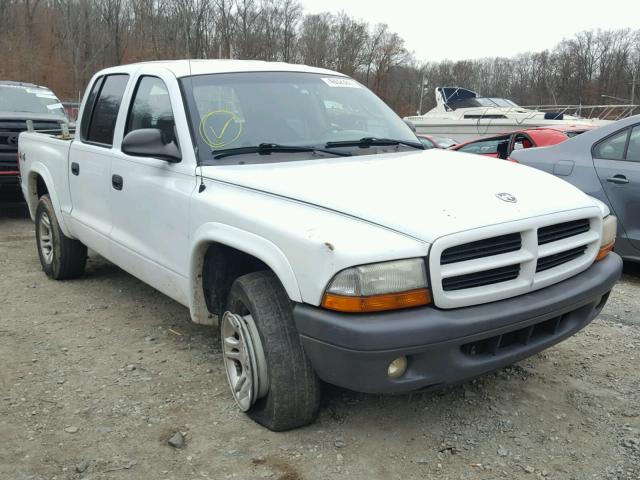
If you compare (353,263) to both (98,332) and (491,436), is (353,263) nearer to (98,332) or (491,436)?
(491,436)

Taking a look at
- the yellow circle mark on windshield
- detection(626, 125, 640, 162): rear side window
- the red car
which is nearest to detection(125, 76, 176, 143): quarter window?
the yellow circle mark on windshield

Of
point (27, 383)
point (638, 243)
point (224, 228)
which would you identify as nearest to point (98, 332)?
point (27, 383)

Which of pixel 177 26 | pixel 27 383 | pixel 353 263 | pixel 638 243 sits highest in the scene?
pixel 177 26

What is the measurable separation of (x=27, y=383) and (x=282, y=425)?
1.62 meters

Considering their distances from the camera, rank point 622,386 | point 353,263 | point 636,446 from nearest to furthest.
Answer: point 353,263, point 636,446, point 622,386

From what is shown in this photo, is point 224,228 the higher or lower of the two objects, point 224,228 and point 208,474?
the higher

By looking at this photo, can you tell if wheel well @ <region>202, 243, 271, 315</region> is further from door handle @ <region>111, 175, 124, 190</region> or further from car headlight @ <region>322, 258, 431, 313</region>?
door handle @ <region>111, 175, 124, 190</region>

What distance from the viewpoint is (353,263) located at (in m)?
2.35

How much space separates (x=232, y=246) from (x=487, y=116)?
62.4ft

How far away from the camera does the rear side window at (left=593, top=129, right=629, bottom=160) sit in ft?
18.0

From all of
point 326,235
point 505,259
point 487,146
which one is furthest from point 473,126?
point 326,235

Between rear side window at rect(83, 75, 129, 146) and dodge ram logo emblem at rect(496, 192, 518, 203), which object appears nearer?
dodge ram logo emblem at rect(496, 192, 518, 203)

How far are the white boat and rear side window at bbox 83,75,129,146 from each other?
581 inches

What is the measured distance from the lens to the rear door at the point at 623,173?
5219 millimetres
